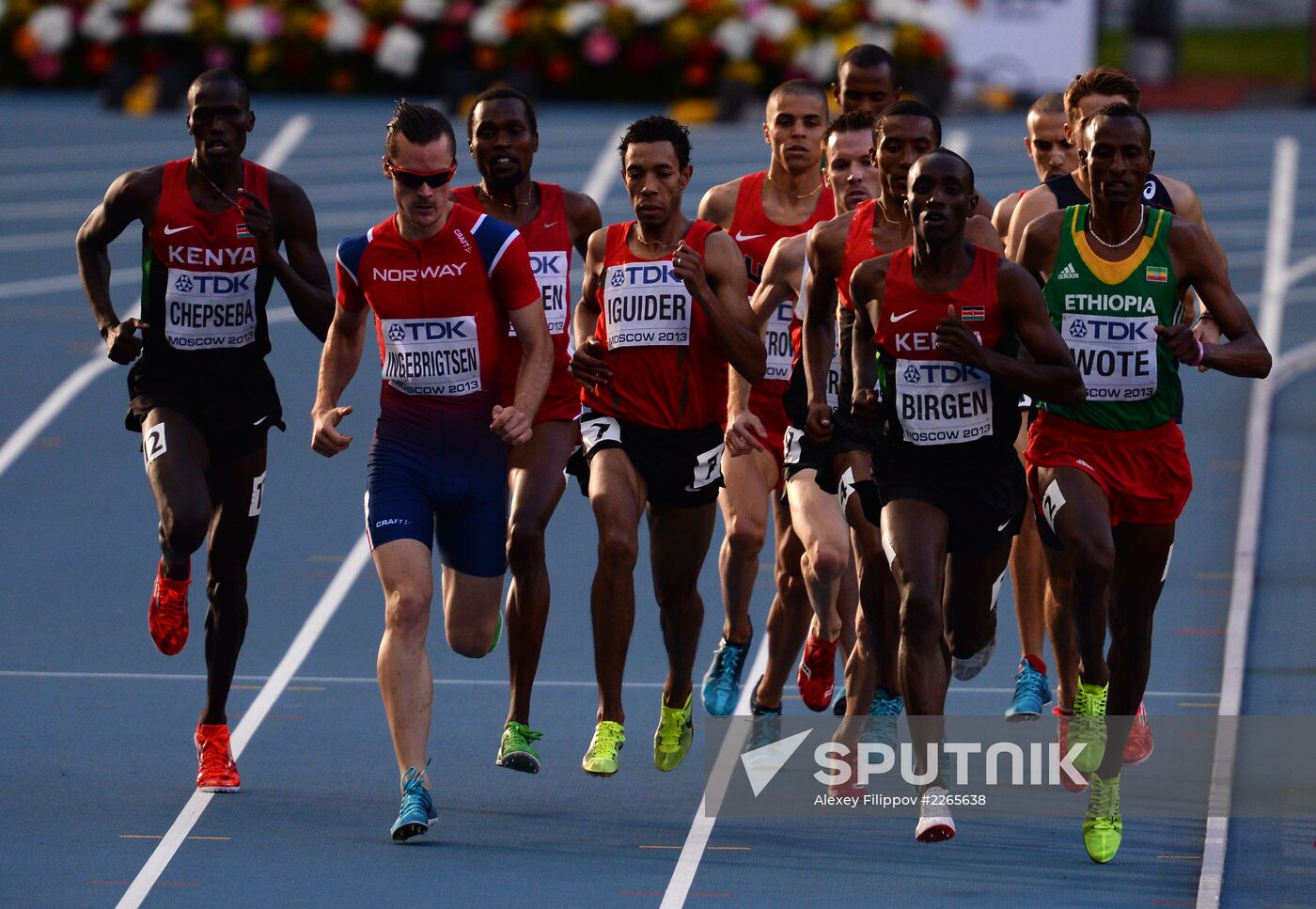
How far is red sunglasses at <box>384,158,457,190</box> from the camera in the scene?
24.5 feet

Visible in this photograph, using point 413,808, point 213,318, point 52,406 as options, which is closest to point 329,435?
point 213,318

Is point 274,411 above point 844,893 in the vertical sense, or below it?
above

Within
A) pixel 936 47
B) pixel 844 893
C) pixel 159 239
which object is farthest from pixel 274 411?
pixel 936 47

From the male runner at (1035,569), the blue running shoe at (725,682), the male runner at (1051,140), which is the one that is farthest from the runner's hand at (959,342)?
the blue running shoe at (725,682)

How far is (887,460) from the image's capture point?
7379 mm

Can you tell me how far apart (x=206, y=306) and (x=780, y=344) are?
201 cm

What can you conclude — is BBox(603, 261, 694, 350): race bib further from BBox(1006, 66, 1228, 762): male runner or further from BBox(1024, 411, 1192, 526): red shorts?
BBox(1024, 411, 1192, 526): red shorts

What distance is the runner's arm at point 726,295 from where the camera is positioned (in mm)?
7715

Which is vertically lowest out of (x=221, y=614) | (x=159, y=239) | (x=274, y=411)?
(x=221, y=614)

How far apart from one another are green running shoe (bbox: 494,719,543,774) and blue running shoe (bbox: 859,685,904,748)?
3.52 feet

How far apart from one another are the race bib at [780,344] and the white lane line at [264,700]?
2.30 m

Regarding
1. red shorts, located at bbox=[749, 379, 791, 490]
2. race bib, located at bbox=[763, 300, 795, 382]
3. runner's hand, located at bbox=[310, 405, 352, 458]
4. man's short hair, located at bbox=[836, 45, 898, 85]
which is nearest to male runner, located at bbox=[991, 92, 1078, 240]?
man's short hair, located at bbox=[836, 45, 898, 85]

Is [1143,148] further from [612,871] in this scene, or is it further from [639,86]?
[639,86]

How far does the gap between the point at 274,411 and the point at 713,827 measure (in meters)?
1.98
